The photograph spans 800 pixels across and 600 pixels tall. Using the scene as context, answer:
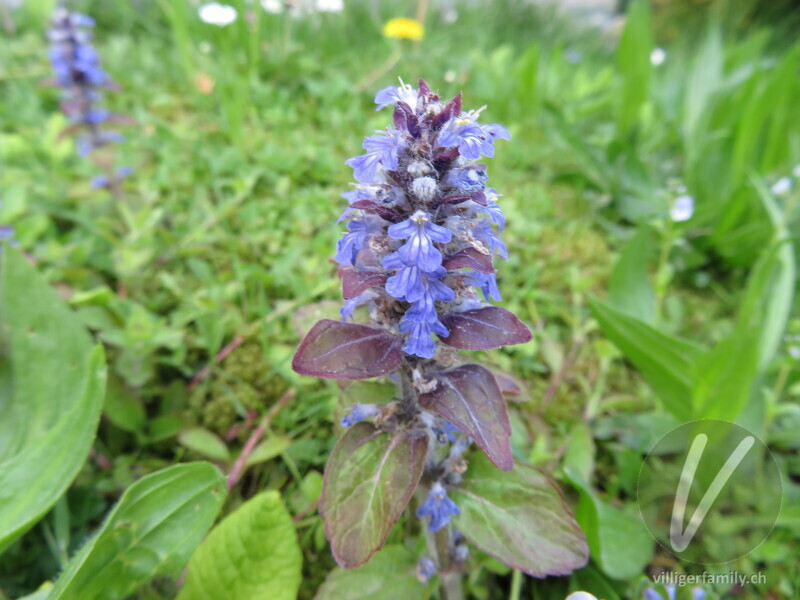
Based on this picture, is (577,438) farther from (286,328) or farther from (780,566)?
(286,328)

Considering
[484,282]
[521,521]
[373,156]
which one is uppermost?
[373,156]

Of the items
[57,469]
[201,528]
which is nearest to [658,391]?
[201,528]

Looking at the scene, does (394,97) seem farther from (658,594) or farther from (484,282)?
(658,594)

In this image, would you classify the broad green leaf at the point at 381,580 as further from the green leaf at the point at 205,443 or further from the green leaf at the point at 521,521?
the green leaf at the point at 205,443

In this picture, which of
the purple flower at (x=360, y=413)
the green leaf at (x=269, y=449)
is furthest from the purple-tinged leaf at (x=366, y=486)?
the green leaf at (x=269, y=449)

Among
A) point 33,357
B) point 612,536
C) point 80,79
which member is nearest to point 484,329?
point 612,536

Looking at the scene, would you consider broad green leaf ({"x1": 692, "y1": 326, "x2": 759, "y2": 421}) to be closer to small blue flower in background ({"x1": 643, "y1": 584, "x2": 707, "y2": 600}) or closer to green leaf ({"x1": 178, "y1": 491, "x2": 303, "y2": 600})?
small blue flower in background ({"x1": 643, "y1": 584, "x2": 707, "y2": 600})

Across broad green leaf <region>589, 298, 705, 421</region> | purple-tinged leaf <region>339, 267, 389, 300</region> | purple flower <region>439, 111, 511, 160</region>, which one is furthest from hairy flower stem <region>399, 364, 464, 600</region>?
broad green leaf <region>589, 298, 705, 421</region>

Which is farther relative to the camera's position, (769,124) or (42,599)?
(769,124)
